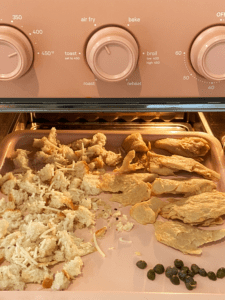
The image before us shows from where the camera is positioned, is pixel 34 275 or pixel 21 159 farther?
pixel 21 159

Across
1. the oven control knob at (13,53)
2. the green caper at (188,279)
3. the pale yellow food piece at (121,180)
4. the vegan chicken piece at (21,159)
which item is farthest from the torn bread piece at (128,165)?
the oven control knob at (13,53)

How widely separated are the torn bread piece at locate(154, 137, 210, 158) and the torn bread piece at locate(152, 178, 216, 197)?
184 millimetres

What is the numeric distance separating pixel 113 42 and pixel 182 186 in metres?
0.66

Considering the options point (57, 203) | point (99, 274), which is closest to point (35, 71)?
point (57, 203)

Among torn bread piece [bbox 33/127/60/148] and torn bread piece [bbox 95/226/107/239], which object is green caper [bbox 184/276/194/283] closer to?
torn bread piece [bbox 95/226/107/239]

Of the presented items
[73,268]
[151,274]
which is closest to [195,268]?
[151,274]

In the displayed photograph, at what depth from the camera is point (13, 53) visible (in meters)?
0.78

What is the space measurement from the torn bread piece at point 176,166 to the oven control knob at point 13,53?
714 millimetres

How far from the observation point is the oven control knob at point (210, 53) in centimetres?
77

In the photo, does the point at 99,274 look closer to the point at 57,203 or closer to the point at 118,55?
the point at 57,203

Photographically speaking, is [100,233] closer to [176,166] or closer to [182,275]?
[182,275]

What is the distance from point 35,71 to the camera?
85 centimetres

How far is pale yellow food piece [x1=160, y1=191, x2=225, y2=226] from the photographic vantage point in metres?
1.11

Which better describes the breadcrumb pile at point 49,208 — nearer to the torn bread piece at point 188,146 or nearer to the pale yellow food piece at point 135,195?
the pale yellow food piece at point 135,195
